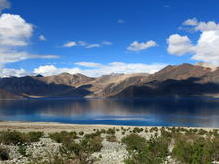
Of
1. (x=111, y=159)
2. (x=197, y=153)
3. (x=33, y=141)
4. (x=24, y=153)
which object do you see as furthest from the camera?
(x=33, y=141)

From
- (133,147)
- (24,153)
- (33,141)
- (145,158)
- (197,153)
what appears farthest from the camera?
(33,141)

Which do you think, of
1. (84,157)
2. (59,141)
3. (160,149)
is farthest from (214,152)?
(59,141)

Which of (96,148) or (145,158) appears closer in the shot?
(145,158)

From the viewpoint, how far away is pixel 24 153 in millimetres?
16594

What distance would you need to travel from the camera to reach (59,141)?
2455cm

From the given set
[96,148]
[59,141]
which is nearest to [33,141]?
[59,141]

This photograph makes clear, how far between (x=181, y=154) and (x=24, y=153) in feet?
30.4

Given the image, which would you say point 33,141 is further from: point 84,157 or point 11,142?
point 84,157

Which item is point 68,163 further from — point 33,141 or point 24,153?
point 33,141

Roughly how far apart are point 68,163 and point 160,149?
6275 mm

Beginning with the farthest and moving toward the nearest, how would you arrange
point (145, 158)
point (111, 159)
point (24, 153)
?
point (24, 153), point (111, 159), point (145, 158)

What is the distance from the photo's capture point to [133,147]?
1894cm

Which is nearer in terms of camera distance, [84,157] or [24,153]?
[84,157]

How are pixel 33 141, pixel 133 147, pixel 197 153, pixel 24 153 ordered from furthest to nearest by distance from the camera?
pixel 33 141
pixel 133 147
pixel 24 153
pixel 197 153
